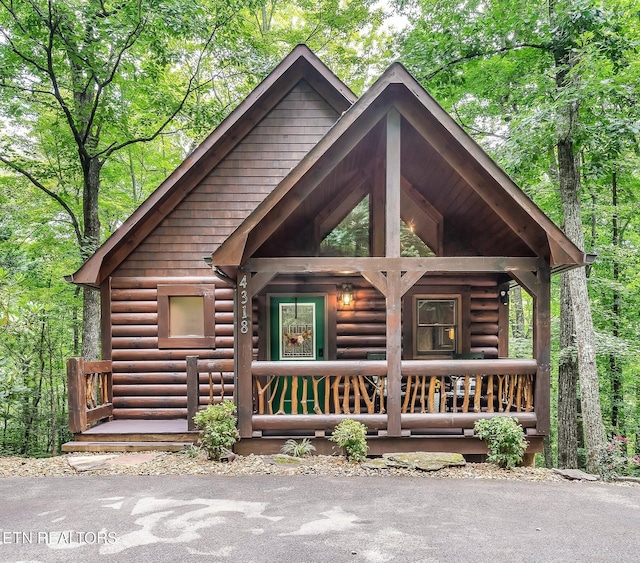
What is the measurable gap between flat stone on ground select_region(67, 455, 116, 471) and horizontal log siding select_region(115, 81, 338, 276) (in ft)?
11.1

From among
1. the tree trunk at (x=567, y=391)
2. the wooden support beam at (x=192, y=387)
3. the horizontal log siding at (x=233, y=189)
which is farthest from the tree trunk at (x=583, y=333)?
the wooden support beam at (x=192, y=387)

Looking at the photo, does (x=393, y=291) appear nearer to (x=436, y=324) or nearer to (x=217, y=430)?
(x=436, y=324)

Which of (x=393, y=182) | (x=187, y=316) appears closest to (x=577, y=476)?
(x=393, y=182)

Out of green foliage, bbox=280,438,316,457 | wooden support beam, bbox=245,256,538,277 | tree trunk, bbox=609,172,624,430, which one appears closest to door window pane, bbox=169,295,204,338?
wooden support beam, bbox=245,256,538,277

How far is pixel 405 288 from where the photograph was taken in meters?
5.80

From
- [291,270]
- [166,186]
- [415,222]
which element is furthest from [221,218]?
[415,222]

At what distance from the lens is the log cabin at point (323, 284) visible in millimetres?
5754

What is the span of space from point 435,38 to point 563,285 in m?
7.03

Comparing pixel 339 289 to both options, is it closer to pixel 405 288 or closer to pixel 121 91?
pixel 405 288

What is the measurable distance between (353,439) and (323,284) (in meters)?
3.22

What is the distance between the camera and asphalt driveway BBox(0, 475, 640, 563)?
3.30 metres

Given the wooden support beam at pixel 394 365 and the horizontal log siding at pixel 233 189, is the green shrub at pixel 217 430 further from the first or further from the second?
the horizontal log siding at pixel 233 189

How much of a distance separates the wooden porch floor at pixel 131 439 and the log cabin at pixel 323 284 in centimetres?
3

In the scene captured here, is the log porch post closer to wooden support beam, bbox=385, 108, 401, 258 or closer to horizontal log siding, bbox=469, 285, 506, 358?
wooden support beam, bbox=385, 108, 401, 258
